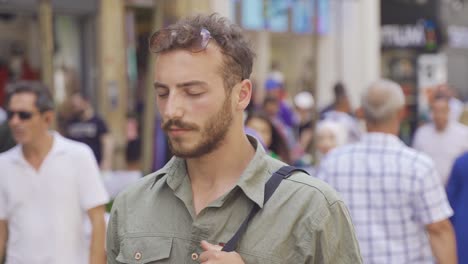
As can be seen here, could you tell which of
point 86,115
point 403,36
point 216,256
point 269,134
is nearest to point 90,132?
point 86,115

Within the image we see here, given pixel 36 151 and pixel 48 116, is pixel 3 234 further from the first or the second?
pixel 48 116

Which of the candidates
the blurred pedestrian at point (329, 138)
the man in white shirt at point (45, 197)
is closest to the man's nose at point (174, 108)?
the man in white shirt at point (45, 197)

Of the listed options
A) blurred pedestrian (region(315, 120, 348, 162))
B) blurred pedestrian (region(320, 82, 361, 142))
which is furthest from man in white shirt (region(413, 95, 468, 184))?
blurred pedestrian (region(315, 120, 348, 162))

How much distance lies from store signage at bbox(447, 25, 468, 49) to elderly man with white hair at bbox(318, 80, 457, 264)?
18850 mm

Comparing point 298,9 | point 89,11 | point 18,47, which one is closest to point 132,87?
point 89,11

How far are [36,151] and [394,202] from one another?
7.26 ft

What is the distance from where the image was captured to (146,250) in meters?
Answer: 2.43

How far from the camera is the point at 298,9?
1703 cm

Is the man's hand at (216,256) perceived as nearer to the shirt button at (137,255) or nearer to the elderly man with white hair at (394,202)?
the shirt button at (137,255)

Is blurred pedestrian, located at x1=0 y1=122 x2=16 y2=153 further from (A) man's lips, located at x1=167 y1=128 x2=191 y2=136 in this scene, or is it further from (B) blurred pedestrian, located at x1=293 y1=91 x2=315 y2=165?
(B) blurred pedestrian, located at x1=293 y1=91 x2=315 y2=165

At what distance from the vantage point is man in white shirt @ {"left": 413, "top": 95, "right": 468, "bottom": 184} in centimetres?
930

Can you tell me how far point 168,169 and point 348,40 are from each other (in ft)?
53.8

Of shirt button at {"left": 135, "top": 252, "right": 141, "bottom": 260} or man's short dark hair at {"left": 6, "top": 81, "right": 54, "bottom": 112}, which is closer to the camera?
shirt button at {"left": 135, "top": 252, "right": 141, "bottom": 260}

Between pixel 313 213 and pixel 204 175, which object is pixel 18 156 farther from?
pixel 313 213
